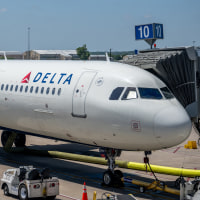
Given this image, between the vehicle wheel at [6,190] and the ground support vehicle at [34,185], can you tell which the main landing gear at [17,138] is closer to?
the vehicle wheel at [6,190]

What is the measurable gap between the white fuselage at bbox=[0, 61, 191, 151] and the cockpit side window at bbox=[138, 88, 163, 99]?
6.5 inches

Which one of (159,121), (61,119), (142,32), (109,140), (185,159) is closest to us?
(159,121)

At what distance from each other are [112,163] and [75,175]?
3680 millimetres

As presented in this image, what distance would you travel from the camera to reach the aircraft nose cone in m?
17.9

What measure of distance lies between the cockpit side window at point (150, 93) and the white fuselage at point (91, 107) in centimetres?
16

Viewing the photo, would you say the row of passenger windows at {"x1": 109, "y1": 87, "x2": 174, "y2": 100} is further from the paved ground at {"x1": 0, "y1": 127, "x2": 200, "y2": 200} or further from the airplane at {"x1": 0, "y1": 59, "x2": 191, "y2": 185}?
the paved ground at {"x1": 0, "y1": 127, "x2": 200, "y2": 200}

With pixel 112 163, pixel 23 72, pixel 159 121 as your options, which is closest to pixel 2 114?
pixel 23 72

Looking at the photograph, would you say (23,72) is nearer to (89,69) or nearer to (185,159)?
(89,69)

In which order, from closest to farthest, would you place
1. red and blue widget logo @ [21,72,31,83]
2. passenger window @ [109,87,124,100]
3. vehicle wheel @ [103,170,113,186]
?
1. passenger window @ [109,87,124,100]
2. vehicle wheel @ [103,170,113,186]
3. red and blue widget logo @ [21,72,31,83]

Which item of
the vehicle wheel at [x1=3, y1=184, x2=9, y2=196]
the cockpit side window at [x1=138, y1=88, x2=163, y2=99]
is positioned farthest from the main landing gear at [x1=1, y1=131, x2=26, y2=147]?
the cockpit side window at [x1=138, y1=88, x2=163, y2=99]

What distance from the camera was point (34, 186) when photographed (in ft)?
60.1

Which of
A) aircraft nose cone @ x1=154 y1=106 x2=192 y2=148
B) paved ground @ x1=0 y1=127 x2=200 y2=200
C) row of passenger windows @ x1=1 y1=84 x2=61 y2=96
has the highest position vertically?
row of passenger windows @ x1=1 y1=84 x2=61 y2=96

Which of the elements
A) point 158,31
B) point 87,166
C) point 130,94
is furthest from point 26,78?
point 158,31

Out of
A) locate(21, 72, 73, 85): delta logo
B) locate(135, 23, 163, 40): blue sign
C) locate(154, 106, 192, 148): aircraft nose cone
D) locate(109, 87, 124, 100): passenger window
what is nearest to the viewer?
locate(154, 106, 192, 148): aircraft nose cone
